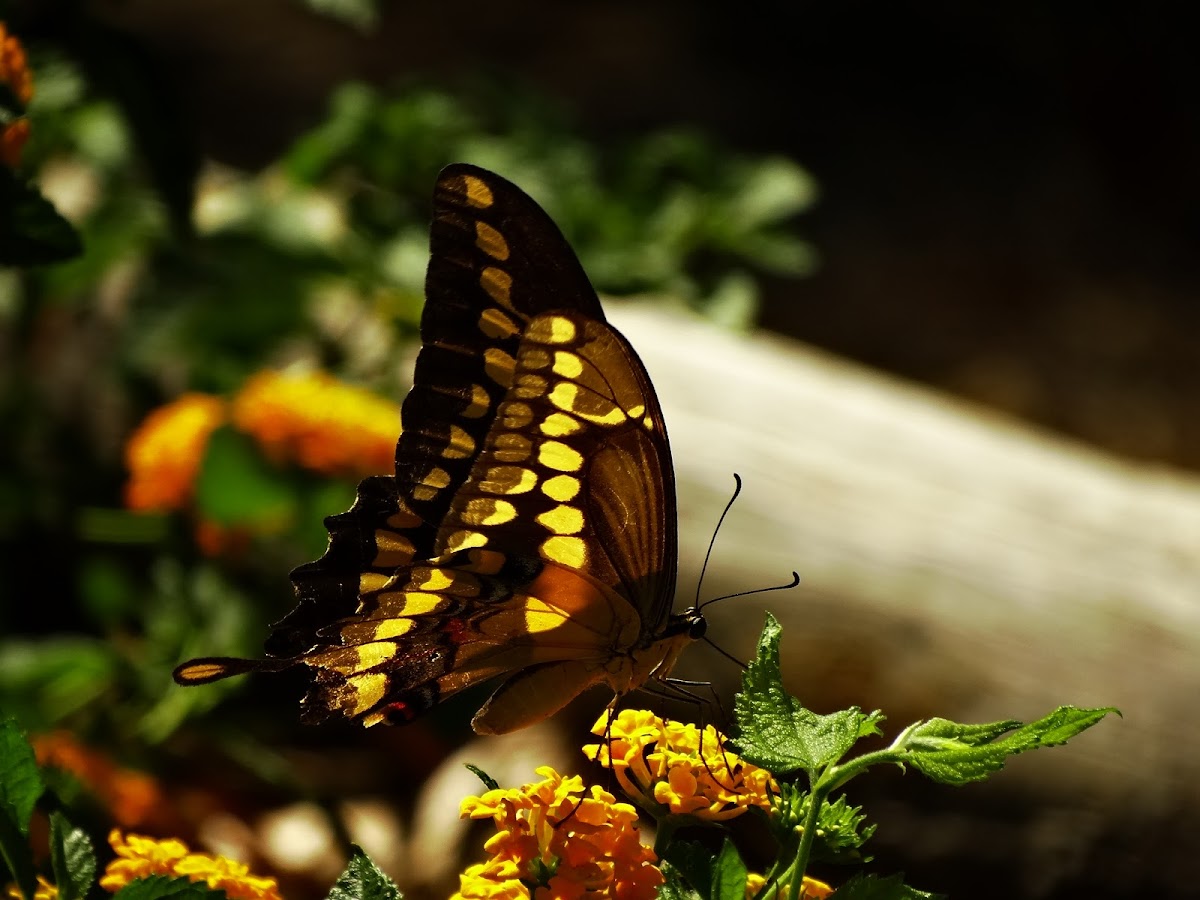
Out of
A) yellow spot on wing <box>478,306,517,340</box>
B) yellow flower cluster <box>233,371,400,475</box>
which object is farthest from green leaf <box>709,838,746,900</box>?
yellow flower cluster <box>233,371,400,475</box>

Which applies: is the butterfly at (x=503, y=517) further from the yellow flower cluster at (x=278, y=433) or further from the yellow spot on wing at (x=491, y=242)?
the yellow flower cluster at (x=278, y=433)

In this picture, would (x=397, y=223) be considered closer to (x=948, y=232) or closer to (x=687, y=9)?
(x=948, y=232)

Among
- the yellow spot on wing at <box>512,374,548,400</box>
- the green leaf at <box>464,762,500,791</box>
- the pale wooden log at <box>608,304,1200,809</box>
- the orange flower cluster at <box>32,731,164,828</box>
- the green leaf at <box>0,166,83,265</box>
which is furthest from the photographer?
the pale wooden log at <box>608,304,1200,809</box>

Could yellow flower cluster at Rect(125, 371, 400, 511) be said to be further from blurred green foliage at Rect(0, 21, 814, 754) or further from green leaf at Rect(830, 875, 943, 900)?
green leaf at Rect(830, 875, 943, 900)

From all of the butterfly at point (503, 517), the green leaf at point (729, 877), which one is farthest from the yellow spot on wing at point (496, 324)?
the green leaf at point (729, 877)

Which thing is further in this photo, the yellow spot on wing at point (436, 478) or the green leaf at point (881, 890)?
the yellow spot on wing at point (436, 478)

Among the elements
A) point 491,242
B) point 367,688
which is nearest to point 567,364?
point 491,242
